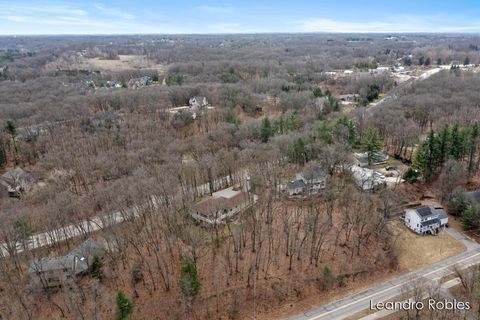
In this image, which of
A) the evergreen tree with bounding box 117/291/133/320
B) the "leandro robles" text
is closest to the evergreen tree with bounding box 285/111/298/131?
the "leandro robles" text

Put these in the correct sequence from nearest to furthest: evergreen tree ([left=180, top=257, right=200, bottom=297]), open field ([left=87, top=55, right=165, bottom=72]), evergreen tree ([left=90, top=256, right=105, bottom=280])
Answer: evergreen tree ([left=180, top=257, right=200, bottom=297]) → evergreen tree ([left=90, top=256, right=105, bottom=280]) → open field ([left=87, top=55, right=165, bottom=72])

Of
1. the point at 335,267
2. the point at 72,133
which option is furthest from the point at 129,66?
the point at 335,267

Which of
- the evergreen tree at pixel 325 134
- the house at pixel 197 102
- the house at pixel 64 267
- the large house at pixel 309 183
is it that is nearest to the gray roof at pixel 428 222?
the large house at pixel 309 183

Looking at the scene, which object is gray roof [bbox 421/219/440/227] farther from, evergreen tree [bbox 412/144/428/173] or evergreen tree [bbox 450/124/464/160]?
evergreen tree [bbox 450/124/464/160]

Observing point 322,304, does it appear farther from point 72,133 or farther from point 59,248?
point 72,133

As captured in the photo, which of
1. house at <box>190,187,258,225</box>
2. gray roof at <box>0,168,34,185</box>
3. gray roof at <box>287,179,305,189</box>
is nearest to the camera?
house at <box>190,187,258,225</box>
